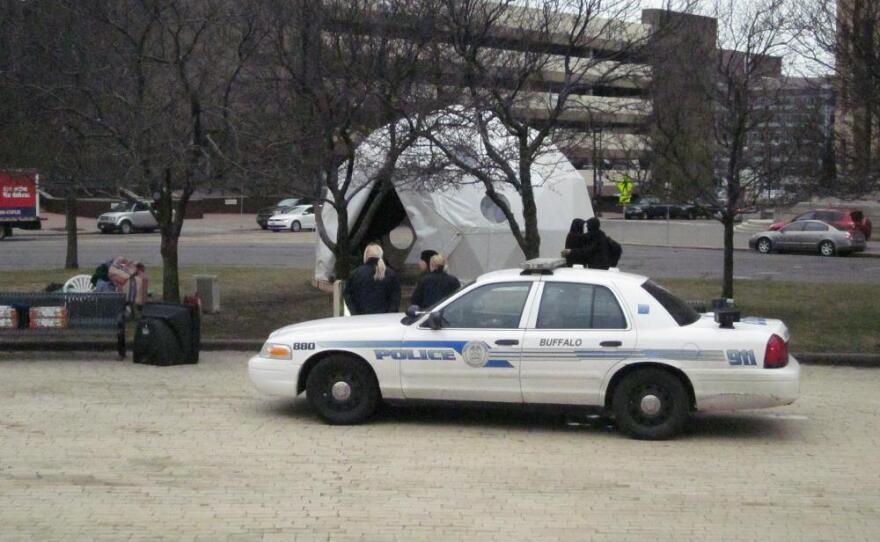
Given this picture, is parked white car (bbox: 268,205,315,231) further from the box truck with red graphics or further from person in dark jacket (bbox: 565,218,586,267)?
person in dark jacket (bbox: 565,218,586,267)

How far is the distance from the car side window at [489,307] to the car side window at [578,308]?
8.8 inches

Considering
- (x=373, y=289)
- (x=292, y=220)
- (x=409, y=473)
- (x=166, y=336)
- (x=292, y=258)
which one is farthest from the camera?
(x=292, y=220)

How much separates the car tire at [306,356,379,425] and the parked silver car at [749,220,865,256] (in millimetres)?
31271

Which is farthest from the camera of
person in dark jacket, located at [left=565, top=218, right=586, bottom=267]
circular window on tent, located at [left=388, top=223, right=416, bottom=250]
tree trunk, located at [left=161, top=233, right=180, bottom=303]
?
circular window on tent, located at [left=388, top=223, right=416, bottom=250]

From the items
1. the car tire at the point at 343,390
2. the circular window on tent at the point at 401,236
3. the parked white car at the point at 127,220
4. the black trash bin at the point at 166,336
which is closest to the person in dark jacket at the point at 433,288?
the car tire at the point at 343,390

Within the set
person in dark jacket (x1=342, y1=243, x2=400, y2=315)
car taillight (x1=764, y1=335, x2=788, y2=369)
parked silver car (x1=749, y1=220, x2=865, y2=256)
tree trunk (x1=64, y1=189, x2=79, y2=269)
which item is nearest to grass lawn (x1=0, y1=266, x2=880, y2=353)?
tree trunk (x1=64, y1=189, x2=79, y2=269)

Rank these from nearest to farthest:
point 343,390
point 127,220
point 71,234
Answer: point 343,390 < point 71,234 < point 127,220

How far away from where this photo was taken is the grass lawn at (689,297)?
16281mm

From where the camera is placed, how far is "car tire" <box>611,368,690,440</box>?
A: 32.8ft

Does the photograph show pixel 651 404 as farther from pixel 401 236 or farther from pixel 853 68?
pixel 401 236

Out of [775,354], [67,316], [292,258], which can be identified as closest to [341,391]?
[775,354]

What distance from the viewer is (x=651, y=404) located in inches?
395

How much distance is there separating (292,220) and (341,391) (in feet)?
144

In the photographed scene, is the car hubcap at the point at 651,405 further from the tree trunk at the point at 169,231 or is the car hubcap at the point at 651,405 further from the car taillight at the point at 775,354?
the tree trunk at the point at 169,231
